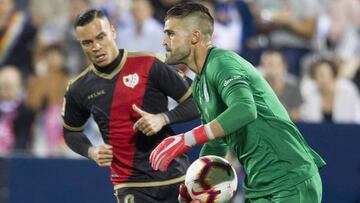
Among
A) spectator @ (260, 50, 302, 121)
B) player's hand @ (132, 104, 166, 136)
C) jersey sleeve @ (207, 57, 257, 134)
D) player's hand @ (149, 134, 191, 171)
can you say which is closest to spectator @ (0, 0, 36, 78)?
spectator @ (260, 50, 302, 121)

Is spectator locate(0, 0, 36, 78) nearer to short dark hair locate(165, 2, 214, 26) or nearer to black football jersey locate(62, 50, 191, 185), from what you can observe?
black football jersey locate(62, 50, 191, 185)

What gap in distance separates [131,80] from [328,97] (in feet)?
14.1

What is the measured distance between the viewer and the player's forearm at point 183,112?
20.1ft

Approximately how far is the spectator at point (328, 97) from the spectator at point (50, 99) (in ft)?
9.87

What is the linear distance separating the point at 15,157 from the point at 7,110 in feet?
6.09

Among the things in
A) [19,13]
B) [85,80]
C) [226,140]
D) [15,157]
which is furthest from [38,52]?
[226,140]

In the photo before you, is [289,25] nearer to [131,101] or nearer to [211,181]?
[131,101]

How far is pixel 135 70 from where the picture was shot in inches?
252

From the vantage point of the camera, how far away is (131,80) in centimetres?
639

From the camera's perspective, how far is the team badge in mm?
6371

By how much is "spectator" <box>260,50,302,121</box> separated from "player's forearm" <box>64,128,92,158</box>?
388 centimetres

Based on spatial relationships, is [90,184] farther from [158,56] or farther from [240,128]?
[240,128]

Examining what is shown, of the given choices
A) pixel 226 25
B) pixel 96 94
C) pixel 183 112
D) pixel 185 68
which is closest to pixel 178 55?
pixel 183 112

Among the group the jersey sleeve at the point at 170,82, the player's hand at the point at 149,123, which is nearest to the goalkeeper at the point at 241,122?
the player's hand at the point at 149,123
